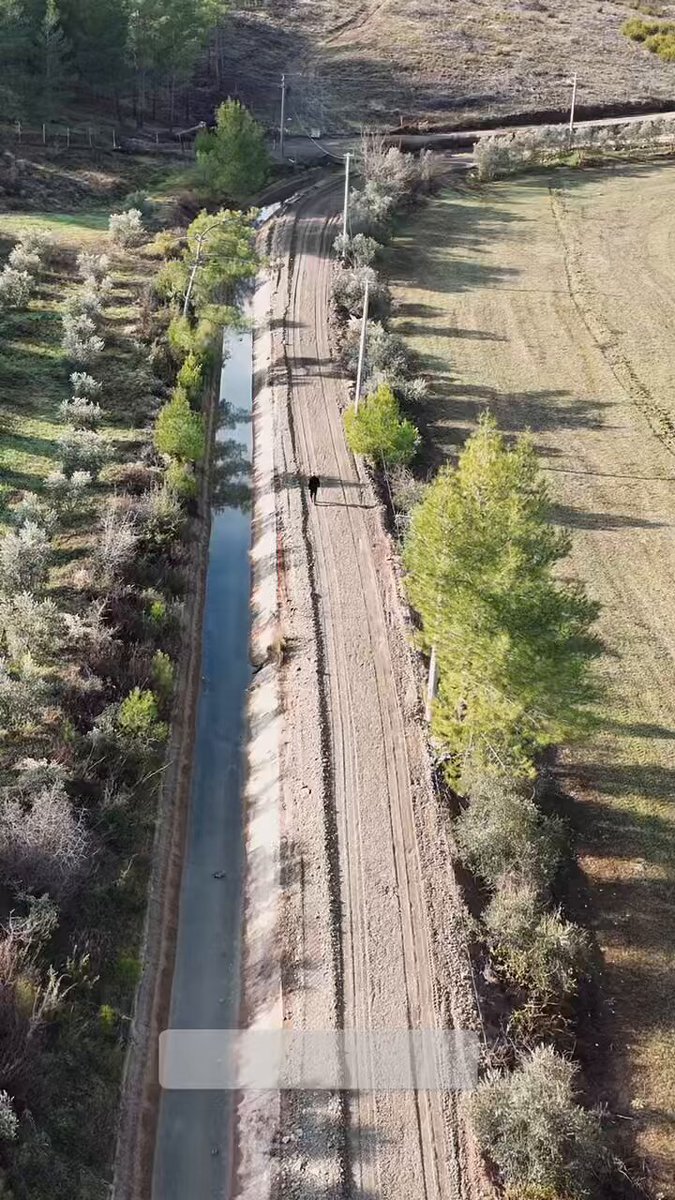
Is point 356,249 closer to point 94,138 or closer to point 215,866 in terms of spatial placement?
point 94,138

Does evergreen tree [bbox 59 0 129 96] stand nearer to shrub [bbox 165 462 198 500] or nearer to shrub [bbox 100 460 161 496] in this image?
shrub [bbox 100 460 161 496]

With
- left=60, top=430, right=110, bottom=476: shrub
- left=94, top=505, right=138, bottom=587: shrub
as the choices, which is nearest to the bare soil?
left=94, top=505, right=138, bottom=587: shrub

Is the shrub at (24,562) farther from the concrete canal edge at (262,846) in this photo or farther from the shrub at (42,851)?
the shrub at (42,851)

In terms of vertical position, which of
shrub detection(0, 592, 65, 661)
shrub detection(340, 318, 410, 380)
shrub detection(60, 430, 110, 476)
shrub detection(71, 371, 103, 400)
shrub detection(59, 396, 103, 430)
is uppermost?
shrub detection(340, 318, 410, 380)

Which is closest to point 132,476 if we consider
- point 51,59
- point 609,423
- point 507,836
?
point 507,836

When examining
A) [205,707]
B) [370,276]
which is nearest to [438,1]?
[370,276]

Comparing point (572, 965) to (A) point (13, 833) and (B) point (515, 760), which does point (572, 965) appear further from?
(A) point (13, 833)
